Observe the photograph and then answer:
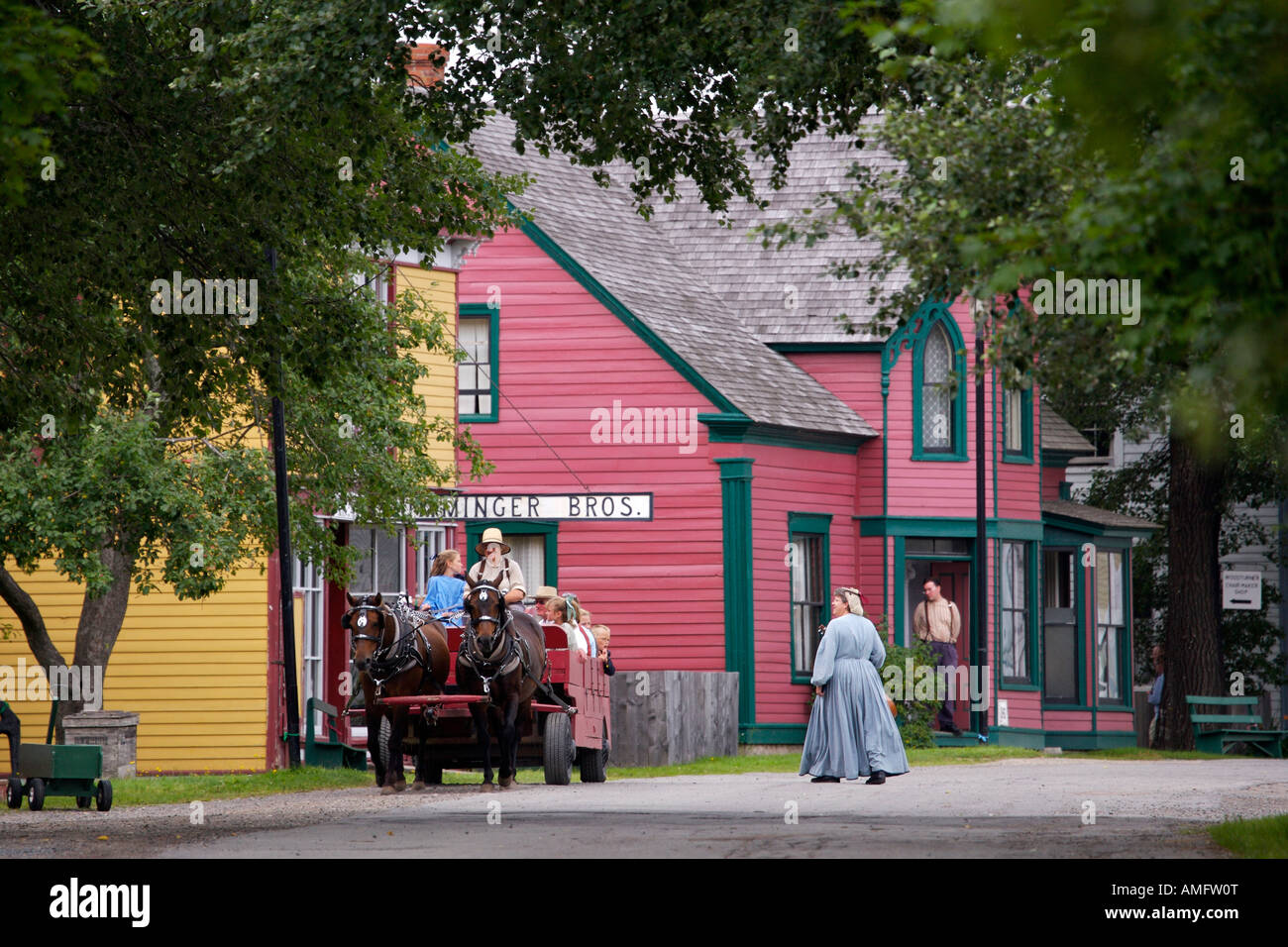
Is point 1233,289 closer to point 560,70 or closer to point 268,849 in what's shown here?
point 268,849

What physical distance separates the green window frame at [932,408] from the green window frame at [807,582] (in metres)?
2.22

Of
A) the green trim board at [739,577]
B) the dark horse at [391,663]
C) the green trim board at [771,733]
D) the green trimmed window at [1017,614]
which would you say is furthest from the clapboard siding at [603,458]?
the dark horse at [391,663]

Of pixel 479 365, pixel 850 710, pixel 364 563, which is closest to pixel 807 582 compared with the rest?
pixel 479 365

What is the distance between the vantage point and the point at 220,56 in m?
15.6

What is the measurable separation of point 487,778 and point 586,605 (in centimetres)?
1142

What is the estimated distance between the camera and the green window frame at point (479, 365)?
31438 mm

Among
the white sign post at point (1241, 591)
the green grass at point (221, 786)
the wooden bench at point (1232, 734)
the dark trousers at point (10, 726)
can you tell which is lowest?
the wooden bench at point (1232, 734)

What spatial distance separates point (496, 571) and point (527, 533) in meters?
11.8

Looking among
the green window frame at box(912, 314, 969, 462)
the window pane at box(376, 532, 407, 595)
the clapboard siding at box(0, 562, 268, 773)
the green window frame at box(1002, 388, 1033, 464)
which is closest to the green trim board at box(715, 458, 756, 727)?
the green window frame at box(912, 314, 969, 462)

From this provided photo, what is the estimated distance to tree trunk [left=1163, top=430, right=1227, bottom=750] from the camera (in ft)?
122

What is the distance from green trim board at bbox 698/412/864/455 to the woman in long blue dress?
30.5ft

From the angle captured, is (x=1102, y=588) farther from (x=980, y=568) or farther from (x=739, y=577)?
(x=739, y=577)

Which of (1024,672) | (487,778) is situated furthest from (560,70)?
(1024,672)

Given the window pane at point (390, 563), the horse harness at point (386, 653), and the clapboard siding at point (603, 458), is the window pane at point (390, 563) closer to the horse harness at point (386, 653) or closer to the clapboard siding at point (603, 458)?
the clapboard siding at point (603, 458)
